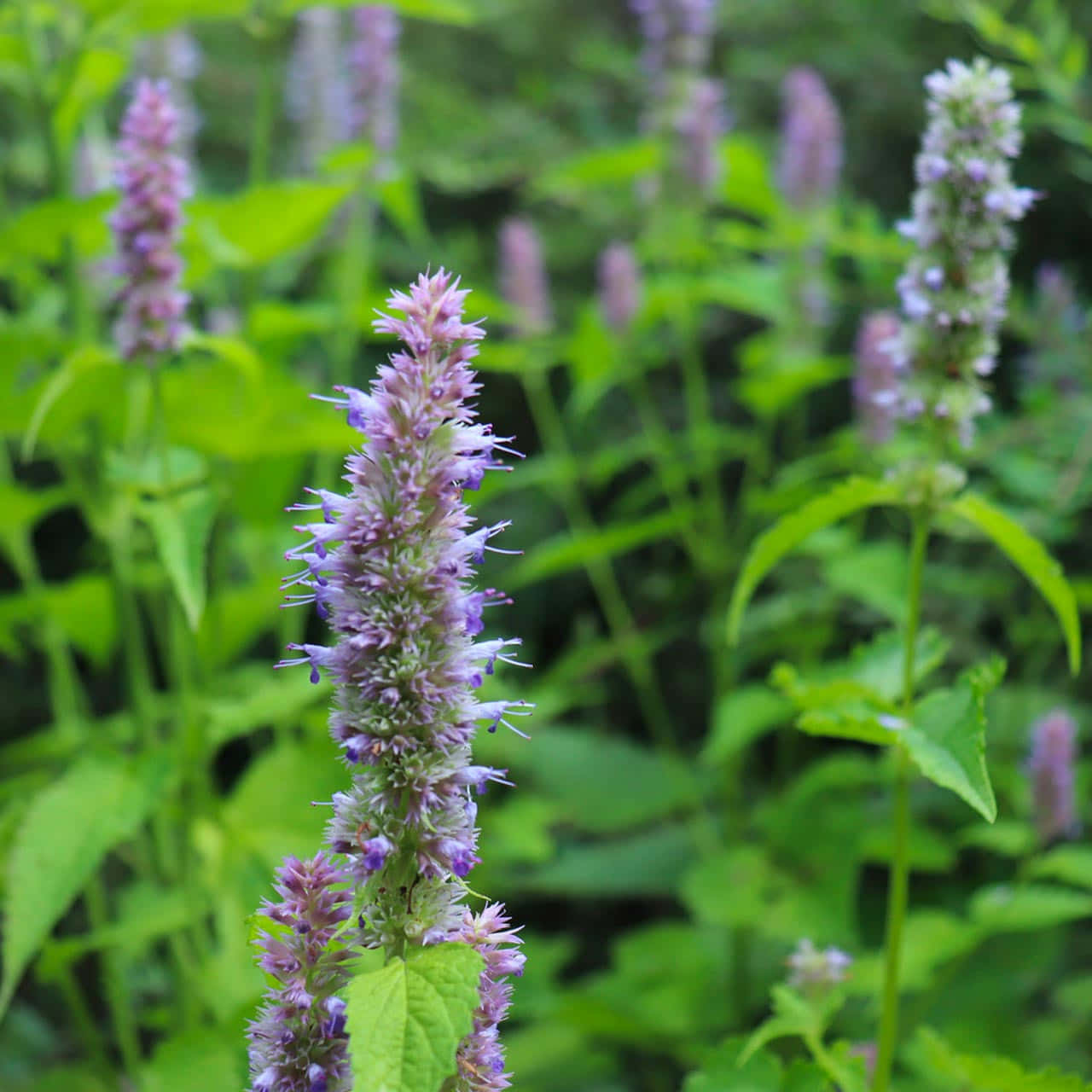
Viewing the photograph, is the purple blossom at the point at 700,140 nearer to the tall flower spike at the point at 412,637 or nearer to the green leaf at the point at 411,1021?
the tall flower spike at the point at 412,637

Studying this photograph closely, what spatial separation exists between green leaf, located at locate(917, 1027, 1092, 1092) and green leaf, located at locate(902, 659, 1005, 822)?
325mm

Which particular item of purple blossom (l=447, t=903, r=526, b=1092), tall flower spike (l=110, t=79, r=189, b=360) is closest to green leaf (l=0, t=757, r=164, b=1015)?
tall flower spike (l=110, t=79, r=189, b=360)

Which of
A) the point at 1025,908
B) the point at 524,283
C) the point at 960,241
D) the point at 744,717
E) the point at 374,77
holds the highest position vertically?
the point at 374,77

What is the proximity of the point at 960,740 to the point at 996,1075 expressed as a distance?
44 cm

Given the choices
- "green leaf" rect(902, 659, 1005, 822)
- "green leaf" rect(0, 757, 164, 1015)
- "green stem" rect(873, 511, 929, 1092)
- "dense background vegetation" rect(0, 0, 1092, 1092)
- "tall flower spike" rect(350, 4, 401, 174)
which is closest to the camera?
"green leaf" rect(902, 659, 1005, 822)

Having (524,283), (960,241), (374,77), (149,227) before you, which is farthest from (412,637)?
(524,283)

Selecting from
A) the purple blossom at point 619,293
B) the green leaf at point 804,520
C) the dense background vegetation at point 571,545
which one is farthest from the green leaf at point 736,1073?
the purple blossom at point 619,293

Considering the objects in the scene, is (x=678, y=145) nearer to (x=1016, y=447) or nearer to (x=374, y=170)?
(x=374, y=170)

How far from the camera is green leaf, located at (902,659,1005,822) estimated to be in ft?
4.54

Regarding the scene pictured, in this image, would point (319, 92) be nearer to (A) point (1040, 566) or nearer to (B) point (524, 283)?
(B) point (524, 283)

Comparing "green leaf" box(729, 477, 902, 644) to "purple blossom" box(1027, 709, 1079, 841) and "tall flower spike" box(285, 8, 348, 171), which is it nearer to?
"purple blossom" box(1027, 709, 1079, 841)

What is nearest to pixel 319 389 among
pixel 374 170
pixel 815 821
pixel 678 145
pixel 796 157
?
pixel 374 170

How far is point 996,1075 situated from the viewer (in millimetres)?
1518

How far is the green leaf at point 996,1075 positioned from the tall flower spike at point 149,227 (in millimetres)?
1698
